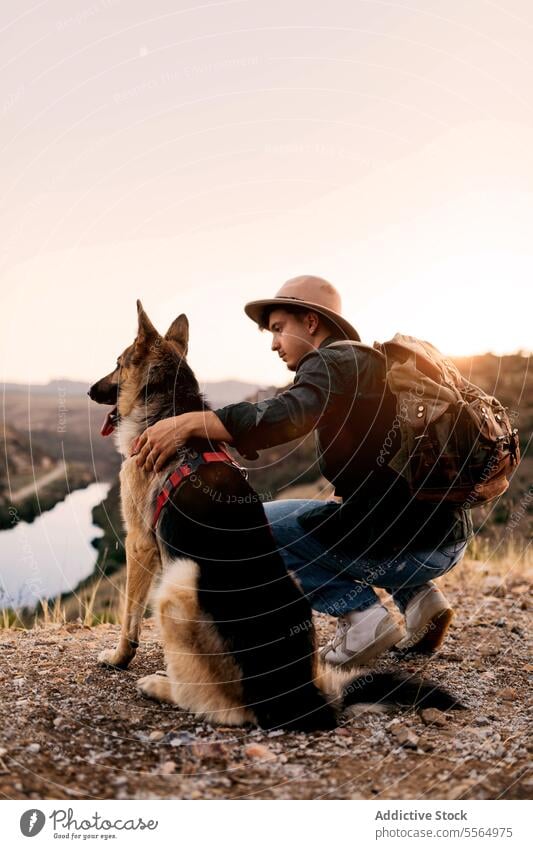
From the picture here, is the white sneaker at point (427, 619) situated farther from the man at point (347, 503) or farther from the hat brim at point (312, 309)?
the hat brim at point (312, 309)

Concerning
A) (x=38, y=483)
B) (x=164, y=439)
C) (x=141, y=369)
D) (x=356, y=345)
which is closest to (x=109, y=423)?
(x=141, y=369)

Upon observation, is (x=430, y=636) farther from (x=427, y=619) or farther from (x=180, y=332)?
(x=180, y=332)

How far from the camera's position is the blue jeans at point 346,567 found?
Answer: 5.70 metres

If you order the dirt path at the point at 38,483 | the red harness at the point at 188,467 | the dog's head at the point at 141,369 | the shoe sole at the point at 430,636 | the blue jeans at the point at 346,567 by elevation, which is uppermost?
the dog's head at the point at 141,369

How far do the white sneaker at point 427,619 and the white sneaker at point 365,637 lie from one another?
0.72 ft

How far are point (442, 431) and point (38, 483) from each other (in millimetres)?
4664

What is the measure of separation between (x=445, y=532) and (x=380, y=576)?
2.02ft

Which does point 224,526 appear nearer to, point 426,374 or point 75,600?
point 426,374

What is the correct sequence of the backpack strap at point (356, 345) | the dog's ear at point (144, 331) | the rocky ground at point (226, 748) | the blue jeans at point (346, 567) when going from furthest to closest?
the blue jeans at point (346, 567), the dog's ear at point (144, 331), the backpack strap at point (356, 345), the rocky ground at point (226, 748)

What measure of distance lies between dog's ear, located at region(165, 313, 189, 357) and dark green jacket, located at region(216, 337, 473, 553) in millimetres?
1149

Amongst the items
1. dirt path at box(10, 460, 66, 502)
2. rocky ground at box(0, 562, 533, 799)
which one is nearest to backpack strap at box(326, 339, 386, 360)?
rocky ground at box(0, 562, 533, 799)

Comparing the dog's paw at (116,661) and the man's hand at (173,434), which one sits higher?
the man's hand at (173,434)

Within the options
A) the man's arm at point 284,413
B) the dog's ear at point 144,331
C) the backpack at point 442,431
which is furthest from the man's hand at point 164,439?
the backpack at point 442,431

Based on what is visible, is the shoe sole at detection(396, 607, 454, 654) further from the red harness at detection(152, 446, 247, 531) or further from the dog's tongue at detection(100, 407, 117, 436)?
the dog's tongue at detection(100, 407, 117, 436)
